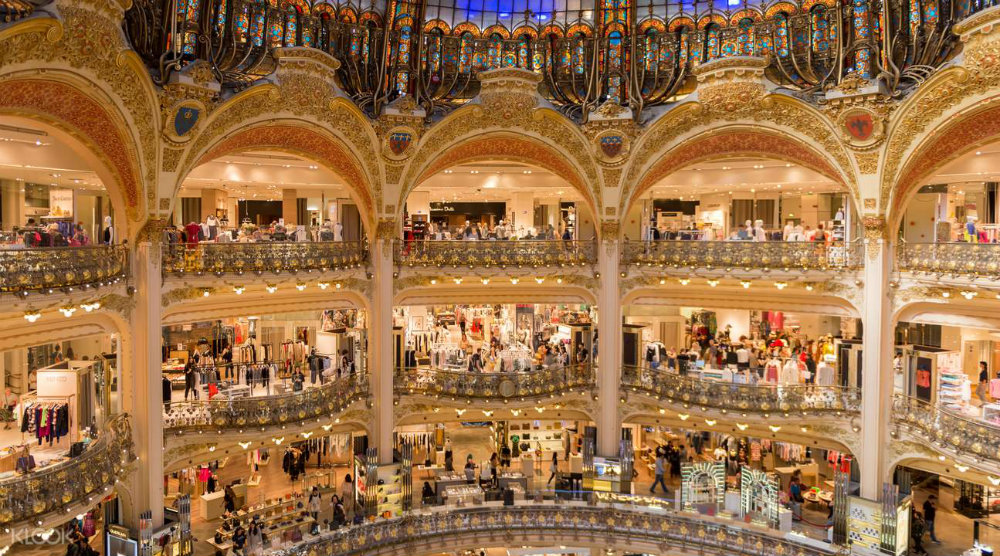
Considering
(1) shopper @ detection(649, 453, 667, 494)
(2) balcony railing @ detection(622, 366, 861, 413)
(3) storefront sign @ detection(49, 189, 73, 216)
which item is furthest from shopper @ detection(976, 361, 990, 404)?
(3) storefront sign @ detection(49, 189, 73, 216)

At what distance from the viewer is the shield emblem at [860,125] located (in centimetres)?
1986

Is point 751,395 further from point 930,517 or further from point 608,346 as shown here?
point 930,517

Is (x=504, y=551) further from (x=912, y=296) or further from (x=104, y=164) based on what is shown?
(x=104, y=164)

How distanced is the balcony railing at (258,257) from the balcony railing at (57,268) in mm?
1875

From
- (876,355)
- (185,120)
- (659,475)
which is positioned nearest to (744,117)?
(876,355)

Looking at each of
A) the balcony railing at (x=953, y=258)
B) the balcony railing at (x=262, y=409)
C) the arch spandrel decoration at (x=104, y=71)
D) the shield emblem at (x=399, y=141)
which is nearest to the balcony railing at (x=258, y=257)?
the arch spandrel decoration at (x=104, y=71)

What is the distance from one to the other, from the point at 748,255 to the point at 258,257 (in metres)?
13.9

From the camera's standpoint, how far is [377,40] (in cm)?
2167

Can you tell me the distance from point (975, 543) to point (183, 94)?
23234 mm

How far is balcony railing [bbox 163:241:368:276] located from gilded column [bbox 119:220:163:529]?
650 mm

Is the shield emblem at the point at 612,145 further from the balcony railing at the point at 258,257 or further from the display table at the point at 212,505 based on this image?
the display table at the point at 212,505

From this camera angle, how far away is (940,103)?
18.6 metres

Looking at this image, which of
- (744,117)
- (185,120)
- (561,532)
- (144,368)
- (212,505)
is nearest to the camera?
(144,368)

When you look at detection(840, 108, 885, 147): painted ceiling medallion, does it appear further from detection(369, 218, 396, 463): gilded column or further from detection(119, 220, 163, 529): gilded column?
detection(119, 220, 163, 529): gilded column
